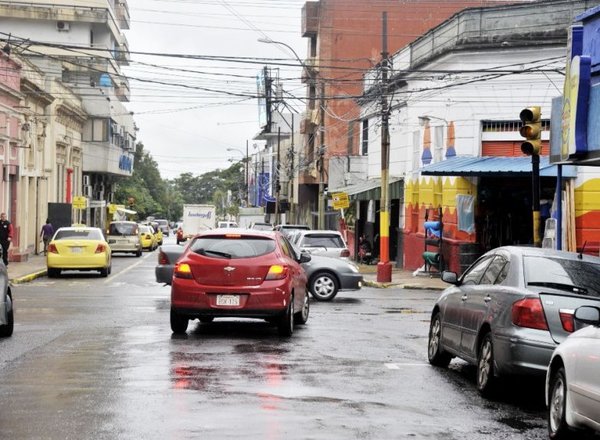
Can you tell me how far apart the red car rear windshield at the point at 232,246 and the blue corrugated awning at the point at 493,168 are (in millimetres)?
13891

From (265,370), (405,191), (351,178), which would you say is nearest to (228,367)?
(265,370)

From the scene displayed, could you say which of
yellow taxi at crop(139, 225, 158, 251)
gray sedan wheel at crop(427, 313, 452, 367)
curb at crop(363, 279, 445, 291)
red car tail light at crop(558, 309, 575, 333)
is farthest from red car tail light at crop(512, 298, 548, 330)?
yellow taxi at crop(139, 225, 158, 251)

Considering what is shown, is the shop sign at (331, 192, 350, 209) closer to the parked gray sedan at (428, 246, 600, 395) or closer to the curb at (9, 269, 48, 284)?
the curb at (9, 269, 48, 284)

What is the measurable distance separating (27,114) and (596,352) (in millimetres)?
42277

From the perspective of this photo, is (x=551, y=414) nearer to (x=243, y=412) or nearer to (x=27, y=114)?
(x=243, y=412)

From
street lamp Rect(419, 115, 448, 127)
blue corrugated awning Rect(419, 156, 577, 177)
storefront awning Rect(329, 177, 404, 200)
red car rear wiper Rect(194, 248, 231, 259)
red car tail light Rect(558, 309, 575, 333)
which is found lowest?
red car tail light Rect(558, 309, 575, 333)

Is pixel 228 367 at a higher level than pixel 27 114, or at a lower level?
lower

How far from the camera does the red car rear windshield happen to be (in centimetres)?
1614

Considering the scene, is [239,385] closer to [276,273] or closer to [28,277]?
[276,273]

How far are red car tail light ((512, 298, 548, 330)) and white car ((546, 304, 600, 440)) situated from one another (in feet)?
3.69

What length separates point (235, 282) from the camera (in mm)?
15898

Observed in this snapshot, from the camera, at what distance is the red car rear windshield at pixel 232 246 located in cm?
1614

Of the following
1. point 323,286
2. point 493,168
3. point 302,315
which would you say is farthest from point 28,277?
point 302,315

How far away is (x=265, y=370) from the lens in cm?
1250
